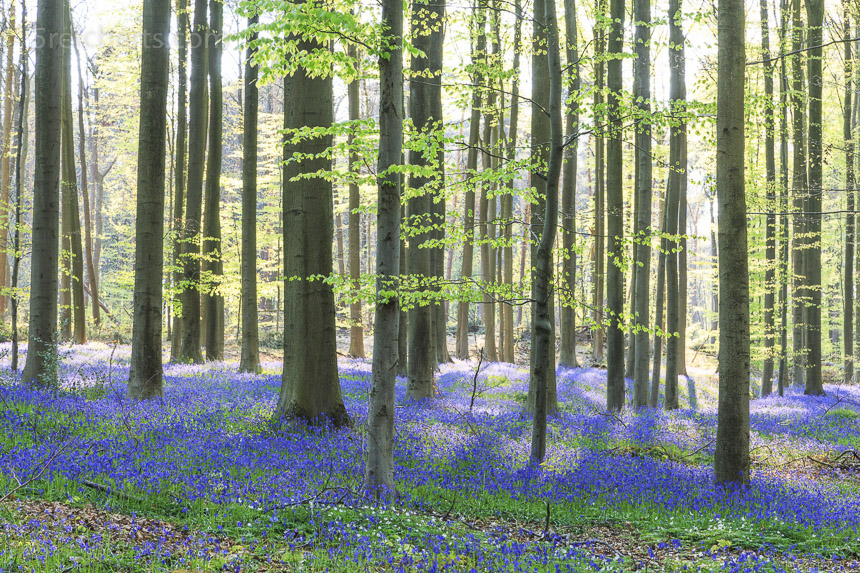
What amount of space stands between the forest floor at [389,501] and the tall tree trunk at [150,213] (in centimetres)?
75

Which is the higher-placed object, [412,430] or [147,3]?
[147,3]

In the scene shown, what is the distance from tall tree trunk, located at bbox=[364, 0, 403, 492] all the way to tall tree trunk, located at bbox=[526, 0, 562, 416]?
7.88 ft

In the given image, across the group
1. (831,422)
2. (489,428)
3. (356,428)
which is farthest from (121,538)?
(831,422)

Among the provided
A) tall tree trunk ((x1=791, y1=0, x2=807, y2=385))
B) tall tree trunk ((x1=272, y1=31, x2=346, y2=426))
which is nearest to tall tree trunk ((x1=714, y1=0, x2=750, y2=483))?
tall tree trunk ((x1=272, y1=31, x2=346, y2=426))

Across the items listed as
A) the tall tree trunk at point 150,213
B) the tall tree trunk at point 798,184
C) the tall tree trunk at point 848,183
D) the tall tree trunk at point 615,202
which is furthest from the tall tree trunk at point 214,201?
the tall tree trunk at point 848,183

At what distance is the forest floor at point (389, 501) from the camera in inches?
167

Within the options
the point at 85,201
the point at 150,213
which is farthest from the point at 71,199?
the point at 150,213

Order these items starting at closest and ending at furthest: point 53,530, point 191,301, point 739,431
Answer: point 53,530 < point 739,431 < point 191,301

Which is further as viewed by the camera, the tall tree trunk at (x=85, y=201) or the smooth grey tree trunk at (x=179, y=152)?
the tall tree trunk at (x=85, y=201)

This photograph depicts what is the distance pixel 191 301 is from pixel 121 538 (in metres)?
13.5

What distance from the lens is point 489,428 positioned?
10109 millimetres

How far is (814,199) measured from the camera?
56.9 feet

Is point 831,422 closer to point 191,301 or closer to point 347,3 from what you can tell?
point 347,3

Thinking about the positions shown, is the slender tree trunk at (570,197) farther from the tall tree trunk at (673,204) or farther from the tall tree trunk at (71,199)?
the tall tree trunk at (71,199)
